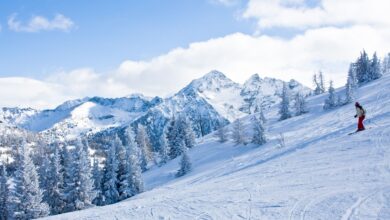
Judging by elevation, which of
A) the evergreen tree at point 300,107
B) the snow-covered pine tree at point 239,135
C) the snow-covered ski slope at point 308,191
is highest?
the evergreen tree at point 300,107

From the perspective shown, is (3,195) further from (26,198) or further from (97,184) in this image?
(26,198)

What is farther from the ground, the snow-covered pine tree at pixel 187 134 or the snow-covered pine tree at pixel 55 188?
the snow-covered pine tree at pixel 187 134

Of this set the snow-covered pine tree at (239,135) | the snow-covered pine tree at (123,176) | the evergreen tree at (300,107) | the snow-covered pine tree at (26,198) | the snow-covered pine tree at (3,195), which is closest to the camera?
the snow-covered pine tree at (26,198)

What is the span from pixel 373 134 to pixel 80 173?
121 feet

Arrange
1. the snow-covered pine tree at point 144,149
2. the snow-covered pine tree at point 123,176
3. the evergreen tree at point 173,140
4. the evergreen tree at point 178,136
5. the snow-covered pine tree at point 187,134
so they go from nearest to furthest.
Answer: the snow-covered pine tree at point 123,176 → the evergreen tree at point 173,140 → the evergreen tree at point 178,136 → the snow-covered pine tree at point 187,134 → the snow-covered pine tree at point 144,149

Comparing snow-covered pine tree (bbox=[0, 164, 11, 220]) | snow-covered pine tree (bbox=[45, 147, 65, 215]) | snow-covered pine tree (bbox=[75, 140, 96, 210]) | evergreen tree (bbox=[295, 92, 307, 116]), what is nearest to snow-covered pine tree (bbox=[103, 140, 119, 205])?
snow-covered pine tree (bbox=[75, 140, 96, 210])

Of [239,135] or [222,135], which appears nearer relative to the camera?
[239,135]

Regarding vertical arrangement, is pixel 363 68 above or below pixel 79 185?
above

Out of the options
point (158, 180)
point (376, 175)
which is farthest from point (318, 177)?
point (158, 180)

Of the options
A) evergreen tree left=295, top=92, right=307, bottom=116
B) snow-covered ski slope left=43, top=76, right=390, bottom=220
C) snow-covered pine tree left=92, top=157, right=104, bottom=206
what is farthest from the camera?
evergreen tree left=295, top=92, right=307, bottom=116

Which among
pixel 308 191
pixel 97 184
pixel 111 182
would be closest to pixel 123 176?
pixel 111 182

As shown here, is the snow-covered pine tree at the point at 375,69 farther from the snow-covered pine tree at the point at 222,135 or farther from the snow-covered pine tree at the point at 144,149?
the snow-covered pine tree at the point at 144,149

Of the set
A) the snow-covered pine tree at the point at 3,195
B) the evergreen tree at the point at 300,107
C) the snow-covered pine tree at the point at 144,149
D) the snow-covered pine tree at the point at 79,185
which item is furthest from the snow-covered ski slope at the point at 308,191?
the snow-covered pine tree at the point at 144,149

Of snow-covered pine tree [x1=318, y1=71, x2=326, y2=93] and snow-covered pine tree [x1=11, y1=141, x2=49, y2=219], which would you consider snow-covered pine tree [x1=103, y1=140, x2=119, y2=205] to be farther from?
snow-covered pine tree [x1=318, y1=71, x2=326, y2=93]
